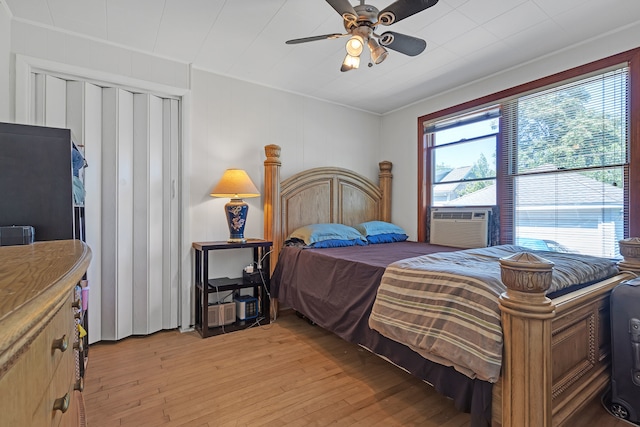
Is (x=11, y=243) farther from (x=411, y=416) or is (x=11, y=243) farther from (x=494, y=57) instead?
(x=494, y=57)

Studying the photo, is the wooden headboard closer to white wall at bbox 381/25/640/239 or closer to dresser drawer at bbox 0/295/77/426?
white wall at bbox 381/25/640/239

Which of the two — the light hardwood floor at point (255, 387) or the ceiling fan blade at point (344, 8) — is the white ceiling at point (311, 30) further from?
the light hardwood floor at point (255, 387)

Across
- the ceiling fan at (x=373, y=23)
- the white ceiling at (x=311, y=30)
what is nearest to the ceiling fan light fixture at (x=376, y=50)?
the ceiling fan at (x=373, y=23)

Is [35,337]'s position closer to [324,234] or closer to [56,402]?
[56,402]

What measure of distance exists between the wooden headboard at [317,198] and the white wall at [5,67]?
1.97 m

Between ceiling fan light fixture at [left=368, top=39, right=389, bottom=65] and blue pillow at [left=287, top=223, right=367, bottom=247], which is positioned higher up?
ceiling fan light fixture at [left=368, top=39, right=389, bottom=65]

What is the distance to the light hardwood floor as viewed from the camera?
165cm

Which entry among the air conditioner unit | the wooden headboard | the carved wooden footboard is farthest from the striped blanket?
the wooden headboard

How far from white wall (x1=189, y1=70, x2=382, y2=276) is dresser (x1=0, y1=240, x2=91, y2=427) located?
233 centimetres

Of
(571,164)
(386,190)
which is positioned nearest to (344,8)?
(571,164)

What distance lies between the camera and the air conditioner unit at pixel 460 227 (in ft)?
10.4

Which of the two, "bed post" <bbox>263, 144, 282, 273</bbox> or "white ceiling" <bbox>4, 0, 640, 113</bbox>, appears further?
"bed post" <bbox>263, 144, 282, 273</bbox>

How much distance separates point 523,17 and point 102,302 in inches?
154

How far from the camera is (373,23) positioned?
1.85 metres
